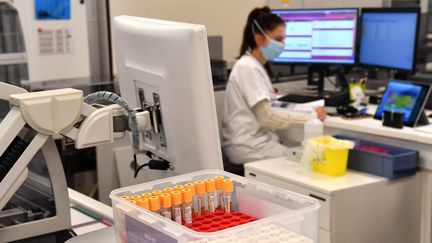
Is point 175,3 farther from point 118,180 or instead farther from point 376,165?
point 376,165

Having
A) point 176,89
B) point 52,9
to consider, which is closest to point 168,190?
point 176,89

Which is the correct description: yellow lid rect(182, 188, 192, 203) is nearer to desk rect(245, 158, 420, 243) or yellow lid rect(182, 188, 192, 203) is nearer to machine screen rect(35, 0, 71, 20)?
desk rect(245, 158, 420, 243)

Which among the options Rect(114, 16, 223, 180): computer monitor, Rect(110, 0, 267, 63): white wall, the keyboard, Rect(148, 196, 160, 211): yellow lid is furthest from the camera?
Rect(110, 0, 267, 63): white wall

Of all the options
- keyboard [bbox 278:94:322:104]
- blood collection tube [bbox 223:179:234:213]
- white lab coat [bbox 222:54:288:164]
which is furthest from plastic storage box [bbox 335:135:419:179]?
blood collection tube [bbox 223:179:234:213]

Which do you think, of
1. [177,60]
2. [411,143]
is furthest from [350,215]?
[177,60]

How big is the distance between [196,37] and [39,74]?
221cm

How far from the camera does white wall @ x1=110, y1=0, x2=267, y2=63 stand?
3.43 metres

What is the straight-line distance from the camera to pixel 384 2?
3781 millimetres

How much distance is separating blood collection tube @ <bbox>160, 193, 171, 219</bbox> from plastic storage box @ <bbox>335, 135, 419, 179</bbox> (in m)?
1.56

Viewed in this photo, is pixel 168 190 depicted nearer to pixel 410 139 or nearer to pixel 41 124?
pixel 41 124

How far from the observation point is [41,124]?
112 centimetres

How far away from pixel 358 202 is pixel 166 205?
59.2 inches

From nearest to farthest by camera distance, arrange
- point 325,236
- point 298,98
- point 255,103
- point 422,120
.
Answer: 1. point 325,236
2. point 422,120
3. point 255,103
4. point 298,98

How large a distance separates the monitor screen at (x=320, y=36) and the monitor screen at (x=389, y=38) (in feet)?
0.32
